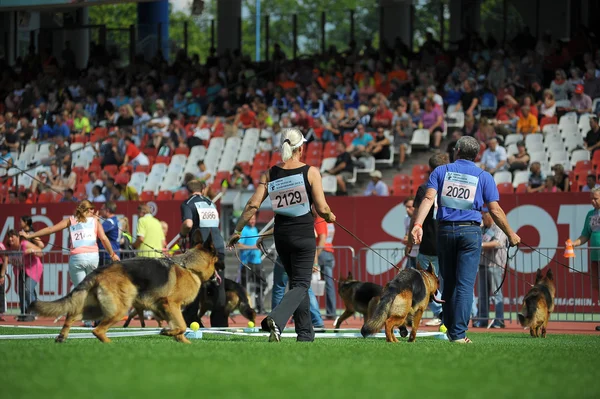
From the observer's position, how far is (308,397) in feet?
17.2

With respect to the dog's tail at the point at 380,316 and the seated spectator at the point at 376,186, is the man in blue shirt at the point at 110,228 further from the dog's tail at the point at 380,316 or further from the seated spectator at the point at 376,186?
the dog's tail at the point at 380,316

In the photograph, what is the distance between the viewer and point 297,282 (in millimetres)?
9445

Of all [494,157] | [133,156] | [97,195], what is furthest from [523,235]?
[133,156]

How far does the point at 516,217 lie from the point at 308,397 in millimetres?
12629

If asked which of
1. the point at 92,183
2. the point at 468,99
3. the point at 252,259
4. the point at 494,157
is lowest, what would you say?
the point at 252,259

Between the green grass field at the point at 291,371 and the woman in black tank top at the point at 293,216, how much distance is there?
43cm

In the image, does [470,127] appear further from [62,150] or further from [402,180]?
[62,150]

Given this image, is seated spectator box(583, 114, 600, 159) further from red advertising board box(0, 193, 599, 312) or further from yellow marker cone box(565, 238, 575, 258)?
yellow marker cone box(565, 238, 575, 258)

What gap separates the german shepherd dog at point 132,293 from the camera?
8.88 metres

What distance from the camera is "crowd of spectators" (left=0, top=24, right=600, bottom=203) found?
21594mm

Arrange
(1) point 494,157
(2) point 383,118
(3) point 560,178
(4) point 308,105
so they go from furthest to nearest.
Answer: (4) point 308,105, (2) point 383,118, (1) point 494,157, (3) point 560,178

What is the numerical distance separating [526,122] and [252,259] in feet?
24.2

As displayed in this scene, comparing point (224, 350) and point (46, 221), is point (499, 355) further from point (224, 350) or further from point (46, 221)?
point (46, 221)

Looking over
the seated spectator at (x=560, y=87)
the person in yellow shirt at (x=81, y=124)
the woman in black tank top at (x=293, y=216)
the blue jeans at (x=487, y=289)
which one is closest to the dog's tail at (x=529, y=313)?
the blue jeans at (x=487, y=289)
